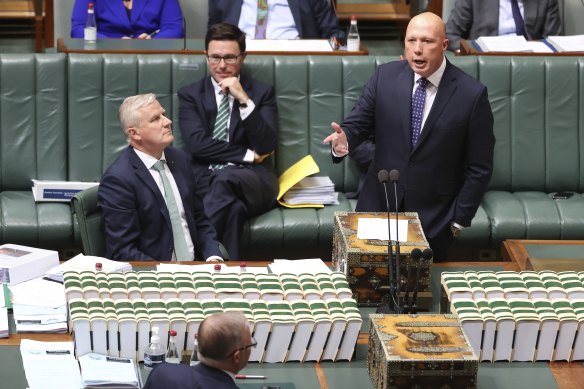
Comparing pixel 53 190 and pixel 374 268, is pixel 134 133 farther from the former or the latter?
pixel 53 190

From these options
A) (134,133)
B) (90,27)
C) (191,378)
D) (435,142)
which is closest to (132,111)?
(134,133)

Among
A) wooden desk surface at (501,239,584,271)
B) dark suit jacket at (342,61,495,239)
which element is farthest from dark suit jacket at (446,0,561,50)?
wooden desk surface at (501,239,584,271)

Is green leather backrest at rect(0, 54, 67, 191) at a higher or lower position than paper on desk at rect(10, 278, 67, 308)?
higher

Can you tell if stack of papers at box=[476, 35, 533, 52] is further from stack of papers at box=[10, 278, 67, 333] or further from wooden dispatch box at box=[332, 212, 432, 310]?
stack of papers at box=[10, 278, 67, 333]

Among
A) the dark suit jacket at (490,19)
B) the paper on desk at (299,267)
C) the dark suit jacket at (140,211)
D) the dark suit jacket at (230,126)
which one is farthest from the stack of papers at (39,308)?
the dark suit jacket at (490,19)

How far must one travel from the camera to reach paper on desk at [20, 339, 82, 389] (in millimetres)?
3482

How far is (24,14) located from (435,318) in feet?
17.4

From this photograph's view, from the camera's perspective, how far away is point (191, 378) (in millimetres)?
3119

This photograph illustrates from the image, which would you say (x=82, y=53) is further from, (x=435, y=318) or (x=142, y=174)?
(x=435, y=318)

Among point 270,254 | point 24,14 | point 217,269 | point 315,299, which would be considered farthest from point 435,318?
point 24,14

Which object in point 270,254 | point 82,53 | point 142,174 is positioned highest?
point 82,53

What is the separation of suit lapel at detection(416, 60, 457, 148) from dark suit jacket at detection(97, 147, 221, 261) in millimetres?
1025

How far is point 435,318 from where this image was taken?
3750mm

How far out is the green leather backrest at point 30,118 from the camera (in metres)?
6.24
